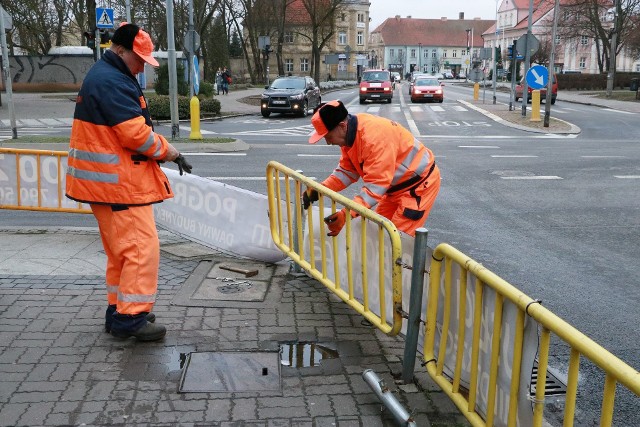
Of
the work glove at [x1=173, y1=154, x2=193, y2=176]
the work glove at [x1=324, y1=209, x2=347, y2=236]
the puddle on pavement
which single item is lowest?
the puddle on pavement

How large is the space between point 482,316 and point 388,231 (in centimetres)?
95

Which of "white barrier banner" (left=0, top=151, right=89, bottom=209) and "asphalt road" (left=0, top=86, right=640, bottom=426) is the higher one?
"white barrier banner" (left=0, top=151, right=89, bottom=209)

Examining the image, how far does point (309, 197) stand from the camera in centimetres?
513

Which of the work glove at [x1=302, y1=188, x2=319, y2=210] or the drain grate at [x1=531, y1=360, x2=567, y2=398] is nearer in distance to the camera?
the drain grate at [x1=531, y1=360, x2=567, y2=398]

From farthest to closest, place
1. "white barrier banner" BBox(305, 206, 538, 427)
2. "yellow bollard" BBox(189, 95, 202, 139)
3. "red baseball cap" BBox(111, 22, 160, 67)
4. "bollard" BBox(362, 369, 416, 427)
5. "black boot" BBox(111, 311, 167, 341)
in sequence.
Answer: "yellow bollard" BBox(189, 95, 202, 139)
"black boot" BBox(111, 311, 167, 341)
"red baseball cap" BBox(111, 22, 160, 67)
"bollard" BBox(362, 369, 416, 427)
"white barrier banner" BBox(305, 206, 538, 427)

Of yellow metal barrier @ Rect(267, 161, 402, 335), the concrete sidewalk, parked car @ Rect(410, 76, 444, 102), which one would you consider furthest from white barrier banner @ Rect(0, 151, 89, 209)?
parked car @ Rect(410, 76, 444, 102)

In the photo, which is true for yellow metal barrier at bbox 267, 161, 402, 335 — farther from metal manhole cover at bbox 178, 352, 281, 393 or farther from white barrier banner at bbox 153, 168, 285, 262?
metal manhole cover at bbox 178, 352, 281, 393

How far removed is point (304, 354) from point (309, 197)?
1.28 metres

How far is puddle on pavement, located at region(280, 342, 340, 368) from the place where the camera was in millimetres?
4215

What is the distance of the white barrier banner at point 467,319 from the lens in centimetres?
279

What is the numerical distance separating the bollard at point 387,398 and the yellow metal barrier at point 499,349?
0.26m

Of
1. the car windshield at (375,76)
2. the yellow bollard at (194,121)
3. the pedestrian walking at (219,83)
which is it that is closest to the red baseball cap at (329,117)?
the yellow bollard at (194,121)

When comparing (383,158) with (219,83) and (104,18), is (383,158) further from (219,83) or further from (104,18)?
(219,83)

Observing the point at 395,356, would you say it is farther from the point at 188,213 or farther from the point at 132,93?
the point at 188,213
